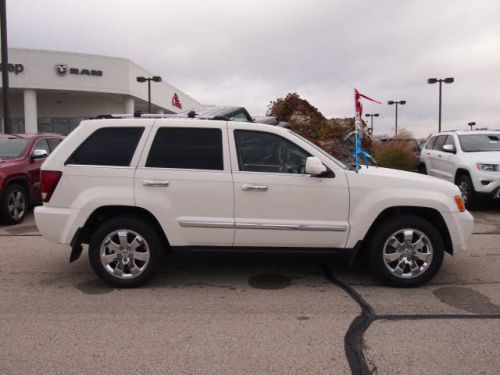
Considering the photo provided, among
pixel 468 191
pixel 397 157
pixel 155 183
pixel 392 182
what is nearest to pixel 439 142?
pixel 468 191

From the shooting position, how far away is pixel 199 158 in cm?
499

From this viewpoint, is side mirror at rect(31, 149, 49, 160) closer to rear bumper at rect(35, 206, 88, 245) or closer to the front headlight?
rear bumper at rect(35, 206, 88, 245)

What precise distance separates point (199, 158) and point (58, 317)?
203 cm

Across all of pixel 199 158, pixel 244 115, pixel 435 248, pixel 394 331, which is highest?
pixel 244 115

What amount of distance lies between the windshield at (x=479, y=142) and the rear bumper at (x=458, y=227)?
5998mm

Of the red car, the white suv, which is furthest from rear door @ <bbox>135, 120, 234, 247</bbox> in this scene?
the white suv

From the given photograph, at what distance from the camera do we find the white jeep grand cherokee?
4.88 m

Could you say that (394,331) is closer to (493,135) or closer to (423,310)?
(423,310)

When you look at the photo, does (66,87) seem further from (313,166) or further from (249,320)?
(249,320)

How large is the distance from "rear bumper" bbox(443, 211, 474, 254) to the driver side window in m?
1.65

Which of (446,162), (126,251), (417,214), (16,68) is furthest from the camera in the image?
(16,68)

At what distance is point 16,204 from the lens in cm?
870

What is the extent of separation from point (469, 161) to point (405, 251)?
580 cm

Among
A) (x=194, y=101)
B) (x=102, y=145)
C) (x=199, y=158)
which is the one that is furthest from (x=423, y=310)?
(x=194, y=101)
